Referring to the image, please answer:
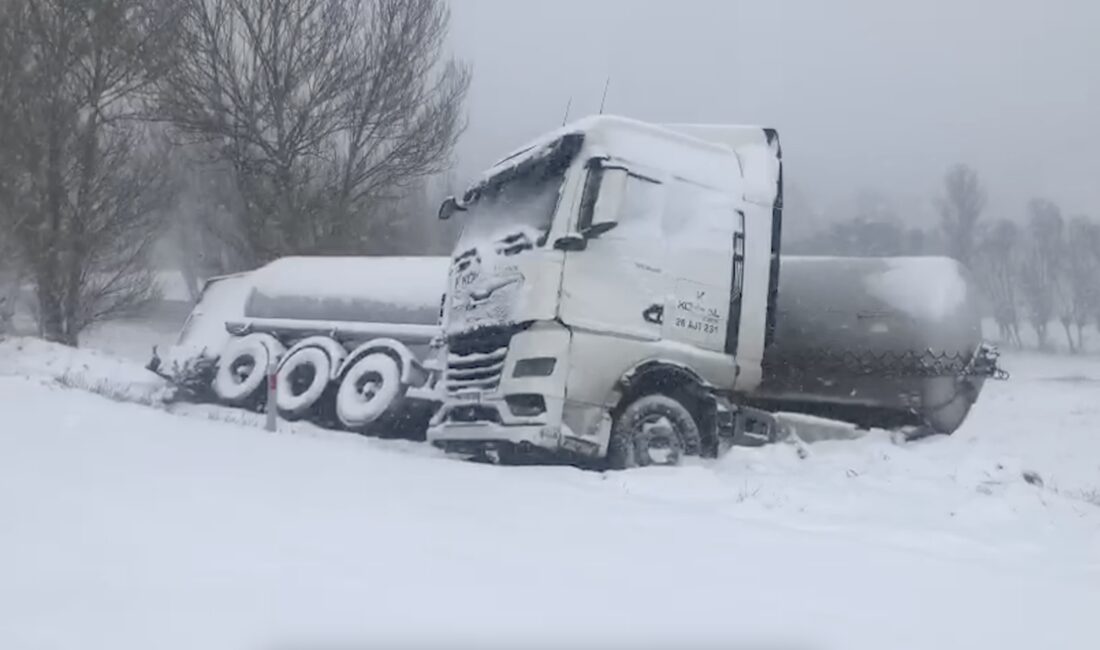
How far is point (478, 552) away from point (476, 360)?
443cm

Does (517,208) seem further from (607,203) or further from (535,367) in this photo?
(535,367)

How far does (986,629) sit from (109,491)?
12.4 feet

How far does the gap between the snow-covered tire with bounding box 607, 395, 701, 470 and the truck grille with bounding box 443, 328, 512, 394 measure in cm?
111

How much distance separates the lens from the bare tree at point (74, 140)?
19.6 m

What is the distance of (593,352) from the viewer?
27.4 ft

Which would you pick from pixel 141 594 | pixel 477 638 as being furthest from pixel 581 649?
pixel 141 594

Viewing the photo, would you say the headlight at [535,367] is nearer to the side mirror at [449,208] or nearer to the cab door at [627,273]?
the cab door at [627,273]

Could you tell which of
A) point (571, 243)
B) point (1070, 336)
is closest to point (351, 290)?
point (571, 243)

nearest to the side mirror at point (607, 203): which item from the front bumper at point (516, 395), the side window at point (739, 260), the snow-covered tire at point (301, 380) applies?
the front bumper at point (516, 395)

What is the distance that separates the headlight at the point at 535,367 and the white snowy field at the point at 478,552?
101 cm

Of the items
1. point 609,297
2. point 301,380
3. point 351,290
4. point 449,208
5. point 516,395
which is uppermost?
point 449,208

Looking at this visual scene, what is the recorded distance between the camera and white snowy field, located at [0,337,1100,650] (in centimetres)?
338

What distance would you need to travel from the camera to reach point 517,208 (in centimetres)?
895

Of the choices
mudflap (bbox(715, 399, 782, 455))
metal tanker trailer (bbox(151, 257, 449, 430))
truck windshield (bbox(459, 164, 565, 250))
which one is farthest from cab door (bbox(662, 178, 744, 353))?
metal tanker trailer (bbox(151, 257, 449, 430))
